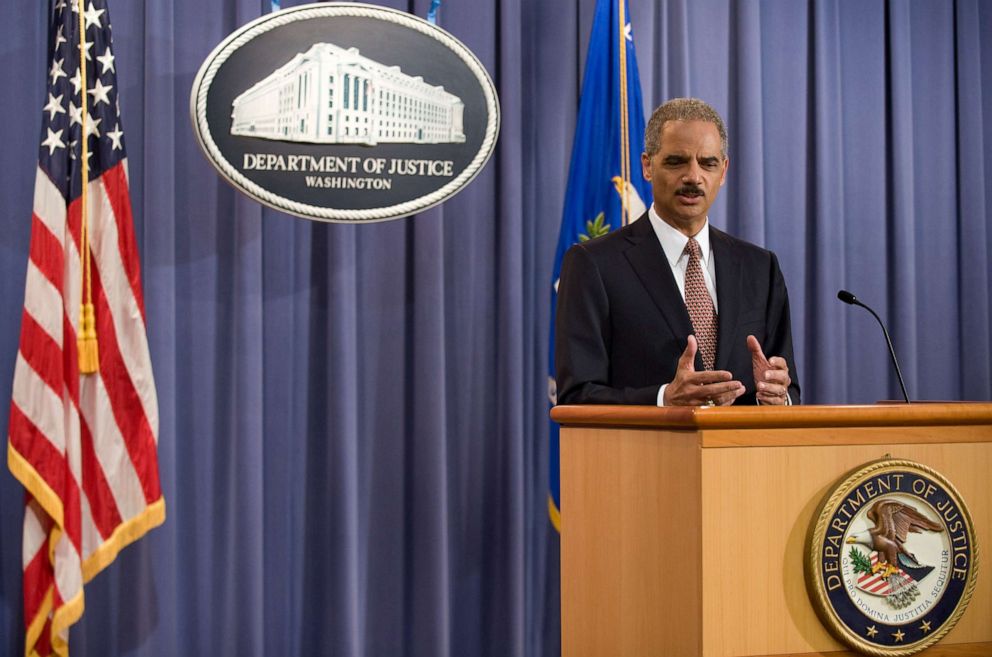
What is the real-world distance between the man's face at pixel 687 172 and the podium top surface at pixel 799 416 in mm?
879

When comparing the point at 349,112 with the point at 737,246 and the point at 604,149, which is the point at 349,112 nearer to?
the point at 604,149

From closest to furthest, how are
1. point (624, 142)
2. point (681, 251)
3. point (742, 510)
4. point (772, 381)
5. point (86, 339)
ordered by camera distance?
point (742, 510)
point (772, 381)
point (681, 251)
point (86, 339)
point (624, 142)

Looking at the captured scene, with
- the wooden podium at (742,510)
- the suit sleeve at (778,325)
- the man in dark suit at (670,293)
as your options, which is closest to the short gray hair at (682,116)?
the man in dark suit at (670,293)

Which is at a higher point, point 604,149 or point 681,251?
point 604,149

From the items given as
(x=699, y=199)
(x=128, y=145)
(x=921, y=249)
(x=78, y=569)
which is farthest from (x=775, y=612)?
(x=921, y=249)

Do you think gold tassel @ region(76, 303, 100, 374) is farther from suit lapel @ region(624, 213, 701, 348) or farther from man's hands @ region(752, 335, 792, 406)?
man's hands @ region(752, 335, 792, 406)

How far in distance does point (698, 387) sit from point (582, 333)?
572 mm

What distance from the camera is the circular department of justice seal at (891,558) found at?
1551 millimetres

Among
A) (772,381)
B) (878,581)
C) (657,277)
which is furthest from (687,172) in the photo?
(878,581)

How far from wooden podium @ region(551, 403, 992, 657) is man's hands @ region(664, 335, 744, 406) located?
15 cm

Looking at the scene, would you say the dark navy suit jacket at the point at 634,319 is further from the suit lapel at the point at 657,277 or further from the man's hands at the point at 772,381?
the man's hands at the point at 772,381

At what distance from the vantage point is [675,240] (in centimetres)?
252

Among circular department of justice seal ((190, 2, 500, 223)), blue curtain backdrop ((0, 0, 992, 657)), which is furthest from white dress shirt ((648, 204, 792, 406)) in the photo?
blue curtain backdrop ((0, 0, 992, 657))

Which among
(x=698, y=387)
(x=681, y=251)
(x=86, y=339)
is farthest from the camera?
(x=86, y=339)
